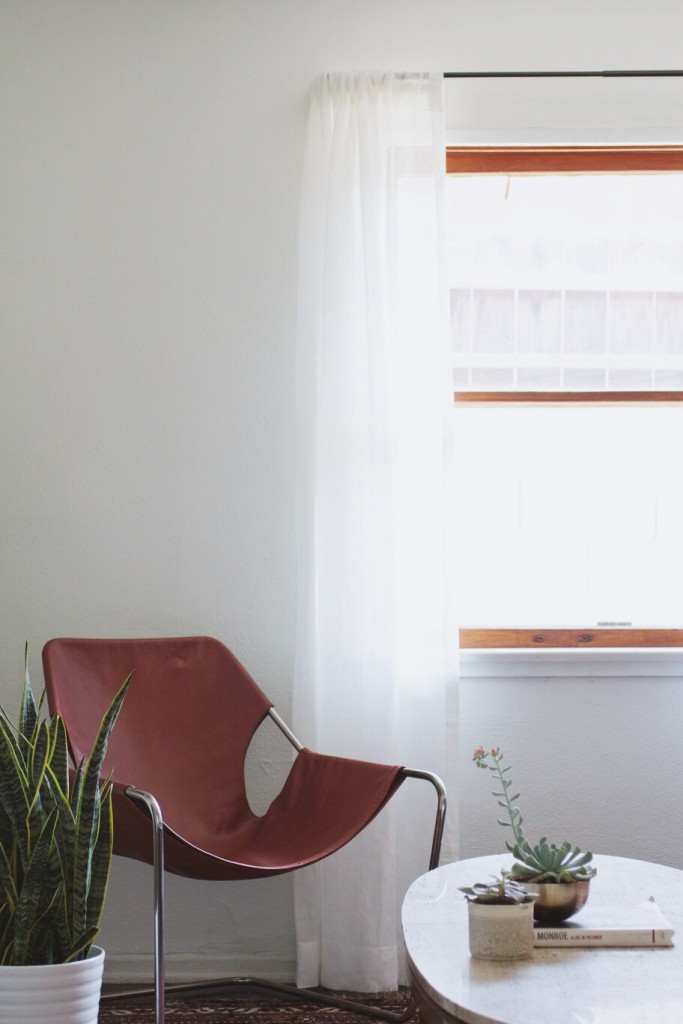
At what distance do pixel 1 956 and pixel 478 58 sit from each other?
280 centimetres

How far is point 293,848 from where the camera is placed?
8.34 ft

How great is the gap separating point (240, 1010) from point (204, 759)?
2.17 ft

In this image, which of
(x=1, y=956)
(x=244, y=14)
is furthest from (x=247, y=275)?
(x=1, y=956)

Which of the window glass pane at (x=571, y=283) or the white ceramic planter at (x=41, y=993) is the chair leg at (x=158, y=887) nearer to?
the white ceramic planter at (x=41, y=993)

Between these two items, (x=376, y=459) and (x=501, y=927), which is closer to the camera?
(x=501, y=927)

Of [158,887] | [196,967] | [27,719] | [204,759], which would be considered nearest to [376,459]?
[204,759]

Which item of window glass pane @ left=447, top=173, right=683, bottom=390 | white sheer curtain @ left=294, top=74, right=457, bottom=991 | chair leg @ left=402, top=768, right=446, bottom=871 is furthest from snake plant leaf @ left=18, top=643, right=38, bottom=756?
window glass pane @ left=447, top=173, right=683, bottom=390

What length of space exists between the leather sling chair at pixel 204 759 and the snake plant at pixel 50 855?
265 mm

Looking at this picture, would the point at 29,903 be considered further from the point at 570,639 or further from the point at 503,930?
the point at 570,639

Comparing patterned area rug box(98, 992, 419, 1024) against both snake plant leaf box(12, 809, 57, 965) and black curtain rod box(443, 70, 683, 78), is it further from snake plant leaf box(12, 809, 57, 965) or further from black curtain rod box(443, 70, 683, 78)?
black curtain rod box(443, 70, 683, 78)

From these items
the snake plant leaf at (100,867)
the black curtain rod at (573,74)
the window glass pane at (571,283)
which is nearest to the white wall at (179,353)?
the black curtain rod at (573,74)

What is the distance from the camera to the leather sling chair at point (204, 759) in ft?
8.30

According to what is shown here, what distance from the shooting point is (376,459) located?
2.97 meters

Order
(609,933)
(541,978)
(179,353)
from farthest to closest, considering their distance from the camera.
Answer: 1. (179,353)
2. (609,933)
3. (541,978)
